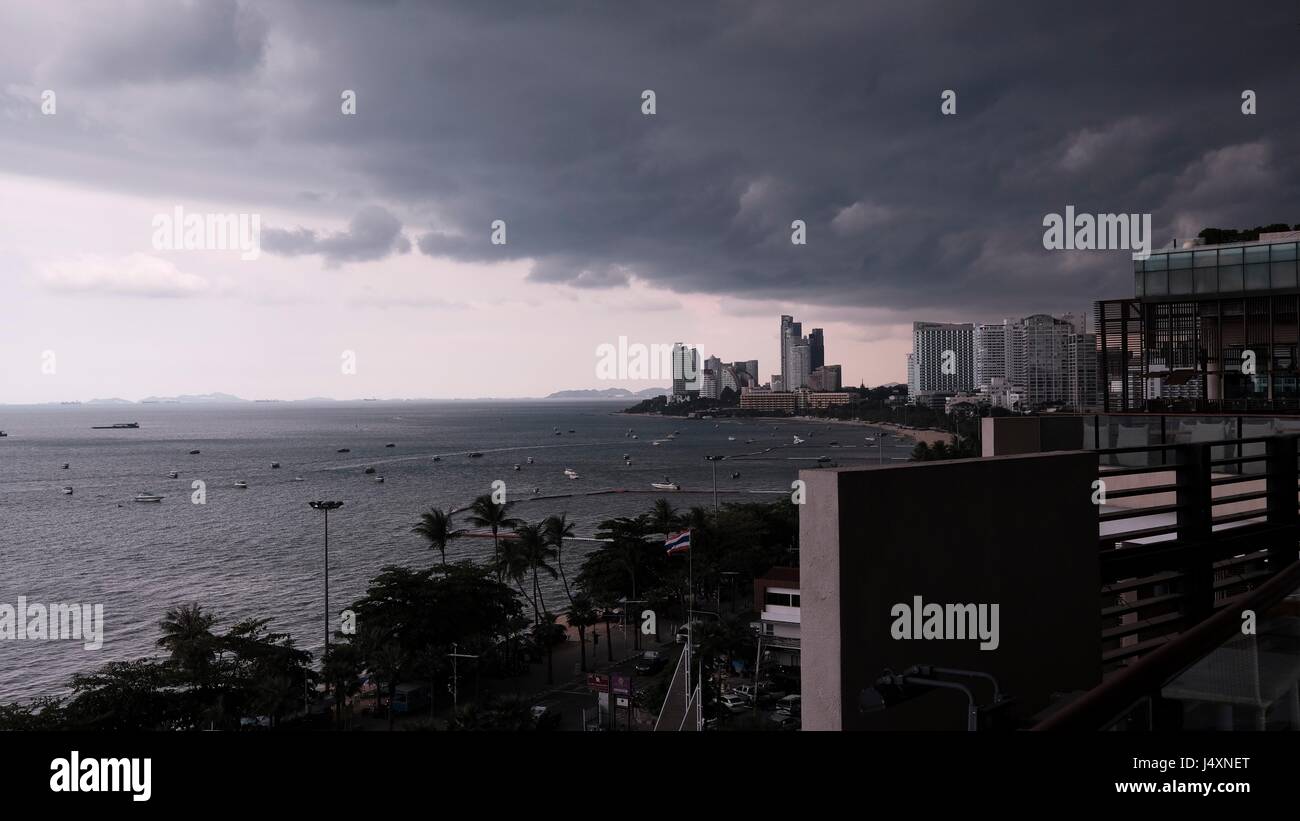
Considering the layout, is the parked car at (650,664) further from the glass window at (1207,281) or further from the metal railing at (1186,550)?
the metal railing at (1186,550)

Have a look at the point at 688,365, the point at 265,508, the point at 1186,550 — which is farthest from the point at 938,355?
the point at 1186,550

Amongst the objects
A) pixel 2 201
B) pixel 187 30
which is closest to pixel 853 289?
pixel 187 30

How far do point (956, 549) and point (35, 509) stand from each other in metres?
88.3

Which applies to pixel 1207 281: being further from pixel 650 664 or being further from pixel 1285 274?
pixel 650 664

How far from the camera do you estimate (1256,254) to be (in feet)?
76.3

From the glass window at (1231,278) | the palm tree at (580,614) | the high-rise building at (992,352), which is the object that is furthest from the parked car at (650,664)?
the high-rise building at (992,352)

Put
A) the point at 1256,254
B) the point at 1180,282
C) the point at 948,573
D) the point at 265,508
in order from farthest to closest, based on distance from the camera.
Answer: the point at 265,508 < the point at 1180,282 < the point at 1256,254 < the point at 948,573

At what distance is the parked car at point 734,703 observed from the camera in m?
24.5

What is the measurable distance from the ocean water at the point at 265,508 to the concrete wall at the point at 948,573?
3301 cm

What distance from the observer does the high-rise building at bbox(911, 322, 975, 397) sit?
169 metres

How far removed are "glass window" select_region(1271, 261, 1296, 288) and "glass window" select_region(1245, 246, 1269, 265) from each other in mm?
380

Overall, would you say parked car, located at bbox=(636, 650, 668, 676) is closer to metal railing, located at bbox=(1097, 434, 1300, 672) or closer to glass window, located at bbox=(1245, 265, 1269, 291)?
glass window, located at bbox=(1245, 265, 1269, 291)

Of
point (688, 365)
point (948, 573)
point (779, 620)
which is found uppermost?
point (688, 365)

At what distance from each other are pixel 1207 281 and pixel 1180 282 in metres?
0.69
